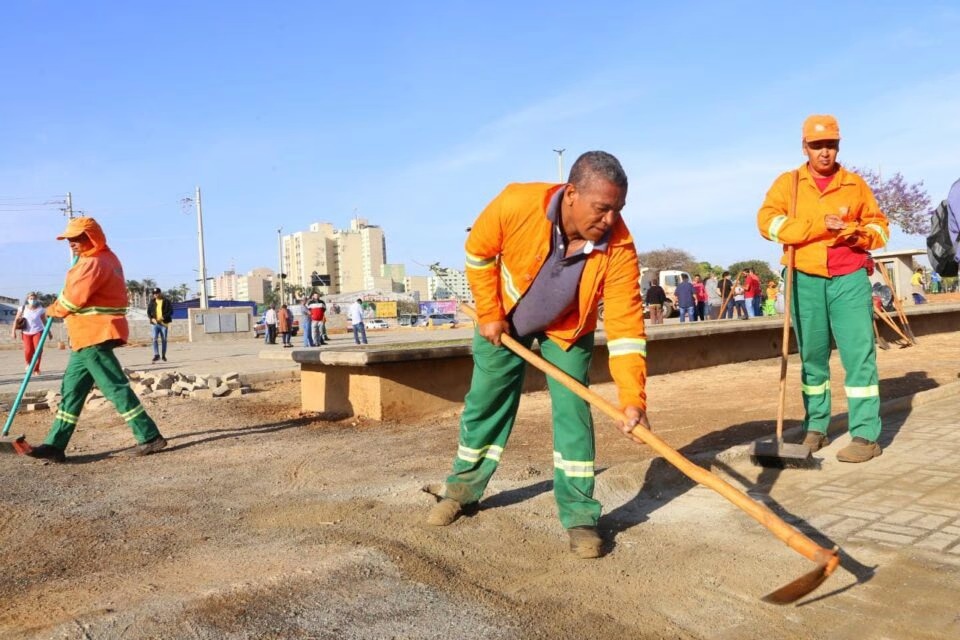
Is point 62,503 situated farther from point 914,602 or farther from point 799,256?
point 799,256

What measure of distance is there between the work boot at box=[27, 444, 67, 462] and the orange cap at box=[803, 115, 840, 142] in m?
5.32

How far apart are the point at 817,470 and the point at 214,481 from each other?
349 centimetres

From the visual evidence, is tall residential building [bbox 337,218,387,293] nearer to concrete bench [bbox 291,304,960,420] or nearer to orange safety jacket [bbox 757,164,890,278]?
concrete bench [bbox 291,304,960,420]

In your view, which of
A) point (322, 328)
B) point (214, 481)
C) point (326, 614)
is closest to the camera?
point (326, 614)

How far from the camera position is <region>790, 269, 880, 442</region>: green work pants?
16.3 feet

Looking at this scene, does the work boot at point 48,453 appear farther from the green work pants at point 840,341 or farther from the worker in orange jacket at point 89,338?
the green work pants at point 840,341

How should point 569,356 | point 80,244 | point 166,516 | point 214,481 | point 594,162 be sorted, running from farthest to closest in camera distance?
point 80,244, point 214,481, point 166,516, point 569,356, point 594,162

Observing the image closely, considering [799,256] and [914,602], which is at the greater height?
[799,256]

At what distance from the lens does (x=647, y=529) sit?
12.6 ft

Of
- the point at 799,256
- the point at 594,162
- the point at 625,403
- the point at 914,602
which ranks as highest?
the point at 594,162

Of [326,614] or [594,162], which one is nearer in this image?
[326,614]

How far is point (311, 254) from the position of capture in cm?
13625

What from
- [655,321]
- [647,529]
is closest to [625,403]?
[647,529]

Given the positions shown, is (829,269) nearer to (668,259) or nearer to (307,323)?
(307,323)
